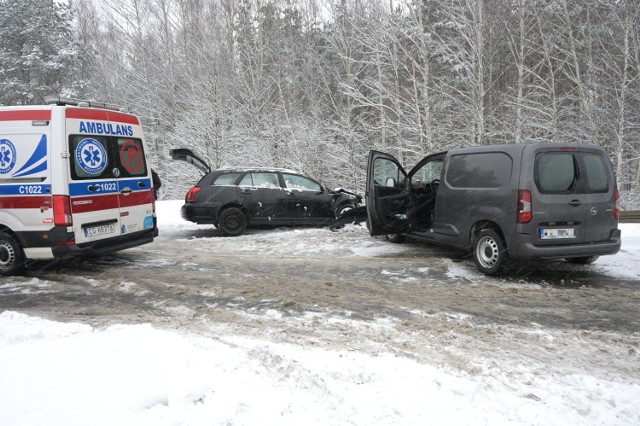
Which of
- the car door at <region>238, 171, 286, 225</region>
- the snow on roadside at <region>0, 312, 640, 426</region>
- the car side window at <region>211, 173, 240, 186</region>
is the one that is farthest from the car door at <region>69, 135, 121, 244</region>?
the car door at <region>238, 171, 286, 225</region>

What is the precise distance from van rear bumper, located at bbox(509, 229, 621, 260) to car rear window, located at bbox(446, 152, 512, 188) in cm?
90

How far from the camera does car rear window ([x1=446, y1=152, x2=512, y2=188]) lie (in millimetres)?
5805

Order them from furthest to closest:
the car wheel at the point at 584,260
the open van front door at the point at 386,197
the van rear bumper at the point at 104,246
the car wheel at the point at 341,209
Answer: the car wheel at the point at 341,209 < the open van front door at the point at 386,197 < the car wheel at the point at 584,260 < the van rear bumper at the point at 104,246

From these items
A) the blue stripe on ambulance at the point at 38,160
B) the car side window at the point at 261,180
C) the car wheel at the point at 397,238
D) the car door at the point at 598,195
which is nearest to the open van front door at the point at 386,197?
the car wheel at the point at 397,238

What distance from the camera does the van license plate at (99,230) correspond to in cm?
594

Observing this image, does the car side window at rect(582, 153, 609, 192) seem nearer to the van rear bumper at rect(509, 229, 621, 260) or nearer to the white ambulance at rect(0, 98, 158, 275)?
the van rear bumper at rect(509, 229, 621, 260)

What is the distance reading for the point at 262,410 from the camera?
262 centimetres

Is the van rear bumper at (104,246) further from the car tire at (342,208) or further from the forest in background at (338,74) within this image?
the forest in background at (338,74)

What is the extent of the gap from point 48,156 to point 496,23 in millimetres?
16941

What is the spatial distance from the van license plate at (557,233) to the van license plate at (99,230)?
19.5 feet

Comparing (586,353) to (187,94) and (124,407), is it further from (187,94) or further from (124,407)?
(187,94)

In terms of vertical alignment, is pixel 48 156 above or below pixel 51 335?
above

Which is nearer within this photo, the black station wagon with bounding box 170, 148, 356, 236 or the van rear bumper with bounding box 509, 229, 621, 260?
the van rear bumper with bounding box 509, 229, 621, 260

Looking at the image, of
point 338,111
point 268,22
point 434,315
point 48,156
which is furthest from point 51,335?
point 268,22
